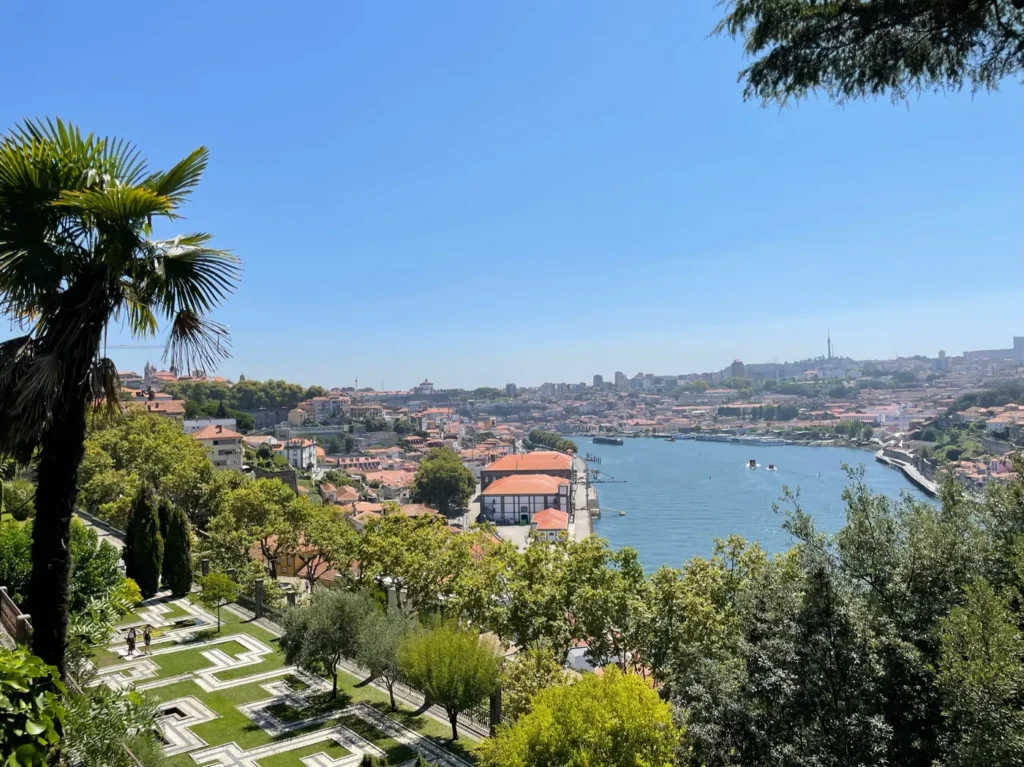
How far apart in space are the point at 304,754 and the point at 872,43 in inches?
428

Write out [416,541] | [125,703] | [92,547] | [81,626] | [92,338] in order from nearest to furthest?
1. [92,338]
2. [125,703]
3. [81,626]
4. [92,547]
5. [416,541]

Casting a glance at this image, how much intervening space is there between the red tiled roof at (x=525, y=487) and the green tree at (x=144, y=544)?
4865 centimetres

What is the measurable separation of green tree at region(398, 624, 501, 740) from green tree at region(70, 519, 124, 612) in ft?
14.0

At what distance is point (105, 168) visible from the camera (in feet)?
12.8

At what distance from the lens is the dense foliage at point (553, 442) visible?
377 ft

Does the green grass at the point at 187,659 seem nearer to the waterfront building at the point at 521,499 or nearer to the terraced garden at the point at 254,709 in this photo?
the terraced garden at the point at 254,709

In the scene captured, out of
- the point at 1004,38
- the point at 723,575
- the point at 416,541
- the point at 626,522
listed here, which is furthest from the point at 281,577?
the point at 626,522

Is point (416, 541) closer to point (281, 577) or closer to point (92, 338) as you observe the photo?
point (92, 338)

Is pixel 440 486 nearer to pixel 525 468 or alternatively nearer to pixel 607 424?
pixel 525 468

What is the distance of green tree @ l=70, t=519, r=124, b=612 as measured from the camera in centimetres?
961

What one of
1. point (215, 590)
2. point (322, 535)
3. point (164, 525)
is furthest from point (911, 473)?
point (215, 590)

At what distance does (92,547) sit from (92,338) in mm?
9291


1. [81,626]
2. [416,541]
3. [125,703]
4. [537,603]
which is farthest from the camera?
[416,541]

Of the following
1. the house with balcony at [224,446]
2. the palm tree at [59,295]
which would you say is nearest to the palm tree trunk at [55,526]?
the palm tree at [59,295]
